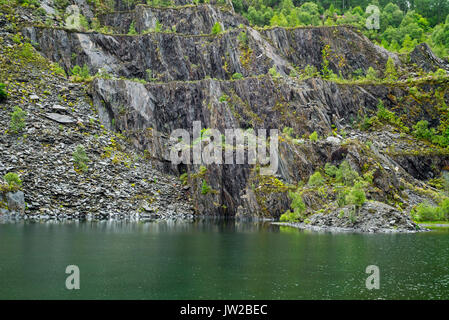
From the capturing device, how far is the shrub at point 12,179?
95438mm

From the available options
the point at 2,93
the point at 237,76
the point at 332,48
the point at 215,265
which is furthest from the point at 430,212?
the point at 2,93

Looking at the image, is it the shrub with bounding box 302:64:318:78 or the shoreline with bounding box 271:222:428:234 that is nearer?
the shoreline with bounding box 271:222:428:234

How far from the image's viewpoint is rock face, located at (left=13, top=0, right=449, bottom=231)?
123 meters

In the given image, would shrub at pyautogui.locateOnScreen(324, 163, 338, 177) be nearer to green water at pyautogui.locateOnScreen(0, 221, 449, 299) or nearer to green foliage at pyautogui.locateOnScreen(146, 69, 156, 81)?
green water at pyautogui.locateOnScreen(0, 221, 449, 299)

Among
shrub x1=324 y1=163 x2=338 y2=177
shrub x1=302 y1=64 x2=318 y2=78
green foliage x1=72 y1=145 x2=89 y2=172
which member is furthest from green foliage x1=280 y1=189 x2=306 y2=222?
shrub x1=302 y1=64 x2=318 y2=78

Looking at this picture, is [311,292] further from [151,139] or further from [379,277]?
[151,139]

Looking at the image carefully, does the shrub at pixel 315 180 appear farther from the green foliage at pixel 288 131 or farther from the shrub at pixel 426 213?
the shrub at pixel 426 213

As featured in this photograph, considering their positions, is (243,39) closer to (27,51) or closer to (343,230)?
(27,51)

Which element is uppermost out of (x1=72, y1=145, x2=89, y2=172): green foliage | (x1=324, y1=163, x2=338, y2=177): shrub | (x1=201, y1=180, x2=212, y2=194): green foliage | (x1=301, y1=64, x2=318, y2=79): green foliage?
(x1=301, y1=64, x2=318, y2=79): green foliage

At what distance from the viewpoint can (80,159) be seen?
4441 inches

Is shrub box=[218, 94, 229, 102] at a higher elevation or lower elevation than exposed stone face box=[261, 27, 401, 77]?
lower

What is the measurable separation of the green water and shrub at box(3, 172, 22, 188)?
23075mm

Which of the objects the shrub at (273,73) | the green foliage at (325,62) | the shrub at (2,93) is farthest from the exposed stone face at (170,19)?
the shrub at (2,93)

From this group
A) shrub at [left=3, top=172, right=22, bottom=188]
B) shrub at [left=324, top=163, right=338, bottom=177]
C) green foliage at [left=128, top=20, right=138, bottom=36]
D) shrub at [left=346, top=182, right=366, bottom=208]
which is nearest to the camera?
shrub at [left=346, top=182, right=366, bottom=208]
